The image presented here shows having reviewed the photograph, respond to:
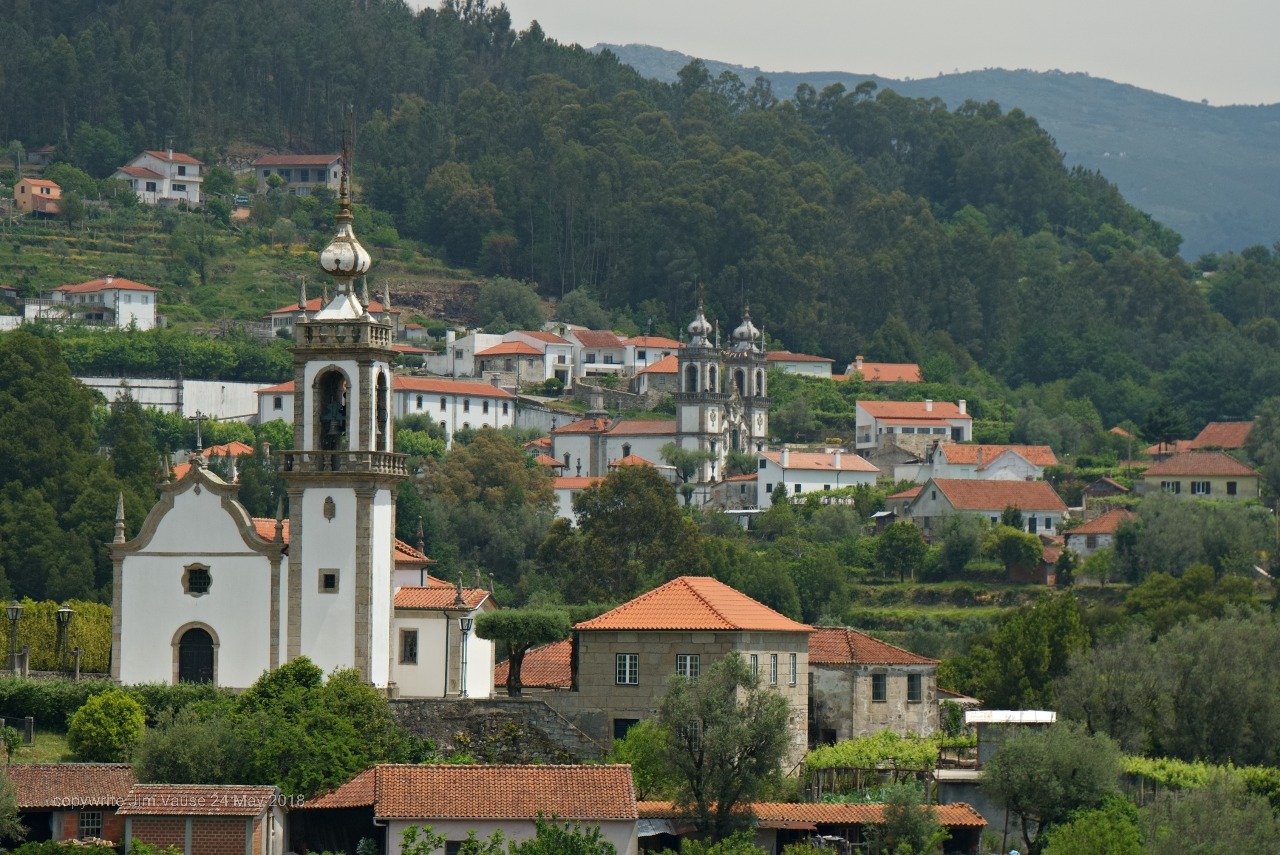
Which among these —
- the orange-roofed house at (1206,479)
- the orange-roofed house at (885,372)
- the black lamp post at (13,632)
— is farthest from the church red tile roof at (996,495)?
the black lamp post at (13,632)

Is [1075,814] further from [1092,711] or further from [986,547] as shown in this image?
[986,547]

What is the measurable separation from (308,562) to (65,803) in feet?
28.1

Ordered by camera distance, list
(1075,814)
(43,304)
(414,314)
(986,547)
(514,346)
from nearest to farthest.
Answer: (1075,814) → (986,547) → (43,304) → (514,346) → (414,314)

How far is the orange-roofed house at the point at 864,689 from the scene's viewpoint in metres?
61.8

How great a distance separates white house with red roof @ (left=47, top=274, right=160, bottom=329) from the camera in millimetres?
141000

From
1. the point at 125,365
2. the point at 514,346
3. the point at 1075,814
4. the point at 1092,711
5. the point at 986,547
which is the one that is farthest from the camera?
the point at 514,346

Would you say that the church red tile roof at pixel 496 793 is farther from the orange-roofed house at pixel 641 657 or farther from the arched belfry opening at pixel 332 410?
the arched belfry opening at pixel 332 410

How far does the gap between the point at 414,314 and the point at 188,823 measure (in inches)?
4559

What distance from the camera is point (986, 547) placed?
11200 centimetres

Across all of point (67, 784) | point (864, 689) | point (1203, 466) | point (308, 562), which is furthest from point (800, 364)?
point (67, 784)

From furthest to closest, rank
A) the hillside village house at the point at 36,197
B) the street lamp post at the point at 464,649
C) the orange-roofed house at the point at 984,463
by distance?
the hillside village house at the point at 36,197 → the orange-roofed house at the point at 984,463 → the street lamp post at the point at 464,649

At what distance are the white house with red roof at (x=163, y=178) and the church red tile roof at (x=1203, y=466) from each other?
6765cm

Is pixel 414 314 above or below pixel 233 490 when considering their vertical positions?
above

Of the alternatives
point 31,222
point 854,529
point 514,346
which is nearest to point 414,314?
point 514,346
